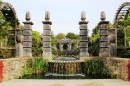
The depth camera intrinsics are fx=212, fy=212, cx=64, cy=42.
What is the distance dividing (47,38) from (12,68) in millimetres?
5476

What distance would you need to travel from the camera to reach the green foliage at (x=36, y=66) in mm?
15281

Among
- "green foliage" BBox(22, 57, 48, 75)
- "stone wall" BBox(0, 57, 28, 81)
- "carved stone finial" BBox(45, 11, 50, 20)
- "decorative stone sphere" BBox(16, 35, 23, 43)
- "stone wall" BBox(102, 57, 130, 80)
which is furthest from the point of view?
"decorative stone sphere" BBox(16, 35, 23, 43)

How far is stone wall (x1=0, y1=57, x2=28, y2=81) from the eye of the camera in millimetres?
10741

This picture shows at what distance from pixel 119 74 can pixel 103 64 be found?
A: 13.0 feet

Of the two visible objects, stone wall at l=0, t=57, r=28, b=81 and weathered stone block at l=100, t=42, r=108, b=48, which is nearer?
stone wall at l=0, t=57, r=28, b=81

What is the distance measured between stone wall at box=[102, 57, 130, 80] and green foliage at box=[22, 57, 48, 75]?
454 cm

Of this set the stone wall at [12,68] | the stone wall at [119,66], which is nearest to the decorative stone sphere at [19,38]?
the stone wall at [12,68]

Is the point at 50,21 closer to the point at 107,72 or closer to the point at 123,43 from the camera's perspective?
the point at 107,72

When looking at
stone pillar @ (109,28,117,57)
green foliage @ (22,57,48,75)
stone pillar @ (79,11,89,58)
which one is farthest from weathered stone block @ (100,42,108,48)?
green foliage @ (22,57,48,75)

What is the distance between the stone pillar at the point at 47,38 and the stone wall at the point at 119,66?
4578mm

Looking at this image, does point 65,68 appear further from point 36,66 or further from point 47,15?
point 47,15

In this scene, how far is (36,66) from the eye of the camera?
1557cm

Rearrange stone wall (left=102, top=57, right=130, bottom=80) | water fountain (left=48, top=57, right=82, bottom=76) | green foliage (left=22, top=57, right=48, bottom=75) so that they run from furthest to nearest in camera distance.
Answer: water fountain (left=48, top=57, right=82, bottom=76) → green foliage (left=22, top=57, right=48, bottom=75) → stone wall (left=102, top=57, right=130, bottom=80)

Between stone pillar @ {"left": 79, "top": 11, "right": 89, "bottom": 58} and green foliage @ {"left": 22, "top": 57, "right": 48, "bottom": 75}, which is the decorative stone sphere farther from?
stone pillar @ {"left": 79, "top": 11, "right": 89, "bottom": 58}
